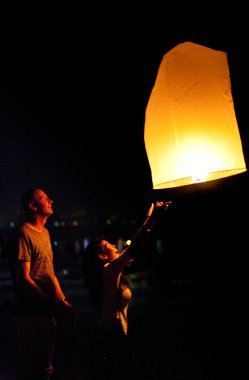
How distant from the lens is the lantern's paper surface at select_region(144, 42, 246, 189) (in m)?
3.01

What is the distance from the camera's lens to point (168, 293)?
46.5ft

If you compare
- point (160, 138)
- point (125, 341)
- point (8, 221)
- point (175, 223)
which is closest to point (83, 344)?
point (125, 341)

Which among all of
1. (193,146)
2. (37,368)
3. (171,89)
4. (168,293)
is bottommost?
(168,293)

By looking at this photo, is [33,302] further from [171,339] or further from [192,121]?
[171,339]

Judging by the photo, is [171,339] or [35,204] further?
[171,339]

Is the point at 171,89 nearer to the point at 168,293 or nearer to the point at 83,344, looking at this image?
the point at 83,344

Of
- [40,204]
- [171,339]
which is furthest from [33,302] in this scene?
[171,339]

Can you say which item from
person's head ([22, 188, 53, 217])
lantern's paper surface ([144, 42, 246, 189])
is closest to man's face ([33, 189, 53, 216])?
person's head ([22, 188, 53, 217])

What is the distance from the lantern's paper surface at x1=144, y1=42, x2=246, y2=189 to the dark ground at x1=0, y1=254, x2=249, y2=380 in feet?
7.16

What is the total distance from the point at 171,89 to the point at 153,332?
596cm

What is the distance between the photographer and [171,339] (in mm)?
7621

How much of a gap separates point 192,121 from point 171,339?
17.7ft

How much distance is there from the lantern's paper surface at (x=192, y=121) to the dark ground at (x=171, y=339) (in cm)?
218

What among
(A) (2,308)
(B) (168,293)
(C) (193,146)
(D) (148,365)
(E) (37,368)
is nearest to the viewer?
(C) (193,146)
